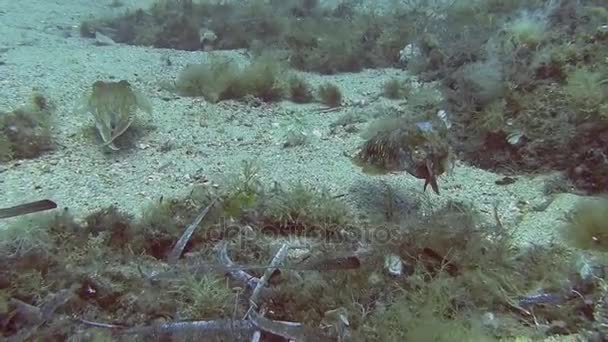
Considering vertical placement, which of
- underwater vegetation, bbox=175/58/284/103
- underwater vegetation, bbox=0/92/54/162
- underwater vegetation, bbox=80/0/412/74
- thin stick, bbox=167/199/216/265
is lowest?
thin stick, bbox=167/199/216/265

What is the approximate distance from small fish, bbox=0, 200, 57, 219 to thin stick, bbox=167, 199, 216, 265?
99cm

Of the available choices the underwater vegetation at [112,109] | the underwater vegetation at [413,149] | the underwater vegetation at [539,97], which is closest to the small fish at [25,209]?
the underwater vegetation at [112,109]

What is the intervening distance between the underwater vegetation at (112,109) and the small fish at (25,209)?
1872 millimetres

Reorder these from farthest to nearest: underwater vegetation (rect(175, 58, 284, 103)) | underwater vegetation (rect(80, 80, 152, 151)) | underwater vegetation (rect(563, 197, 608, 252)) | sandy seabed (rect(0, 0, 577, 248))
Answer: underwater vegetation (rect(175, 58, 284, 103)) → underwater vegetation (rect(80, 80, 152, 151)) → sandy seabed (rect(0, 0, 577, 248)) → underwater vegetation (rect(563, 197, 608, 252))

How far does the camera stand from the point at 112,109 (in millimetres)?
5465

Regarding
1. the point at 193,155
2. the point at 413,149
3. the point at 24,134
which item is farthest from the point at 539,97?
the point at 24,134

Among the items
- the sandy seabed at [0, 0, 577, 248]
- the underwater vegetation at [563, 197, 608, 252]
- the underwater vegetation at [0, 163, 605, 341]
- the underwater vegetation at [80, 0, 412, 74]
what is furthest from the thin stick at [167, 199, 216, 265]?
the underwater vegetation at [80, 0, 412, 74]

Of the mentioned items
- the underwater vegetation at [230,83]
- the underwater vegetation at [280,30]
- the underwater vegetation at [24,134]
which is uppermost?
the underwater vegetation at [280,30]

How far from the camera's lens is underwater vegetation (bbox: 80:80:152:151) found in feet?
17.4

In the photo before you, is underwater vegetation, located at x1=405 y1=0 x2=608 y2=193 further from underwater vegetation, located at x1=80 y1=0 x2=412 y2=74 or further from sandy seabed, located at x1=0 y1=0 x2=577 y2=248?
underwater vegetation, located at x1=80 y1=0 x2=412 y2=74

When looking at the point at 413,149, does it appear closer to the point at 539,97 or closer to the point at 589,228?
the point at 589,228

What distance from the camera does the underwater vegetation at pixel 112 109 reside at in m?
5.31

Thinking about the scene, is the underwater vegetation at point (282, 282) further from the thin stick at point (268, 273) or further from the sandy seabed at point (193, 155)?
the sandy seabed at point (193, 155)

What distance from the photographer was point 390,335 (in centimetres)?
261
